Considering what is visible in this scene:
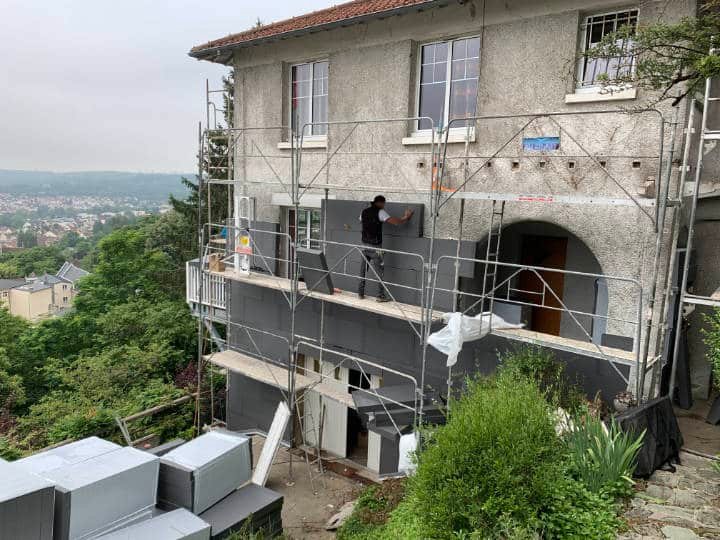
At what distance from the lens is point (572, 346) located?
7461mm

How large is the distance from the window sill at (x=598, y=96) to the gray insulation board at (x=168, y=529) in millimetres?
8089

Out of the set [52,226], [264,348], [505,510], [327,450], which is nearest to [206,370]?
[264,348]

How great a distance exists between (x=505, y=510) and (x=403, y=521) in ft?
5.86

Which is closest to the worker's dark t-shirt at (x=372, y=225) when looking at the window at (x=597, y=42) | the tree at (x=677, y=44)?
the window at (x=597, y=42)

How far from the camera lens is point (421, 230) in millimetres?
9992

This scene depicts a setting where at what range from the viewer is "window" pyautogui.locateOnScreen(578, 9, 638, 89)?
798 centimetres

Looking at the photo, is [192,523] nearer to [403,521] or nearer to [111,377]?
[403,521]

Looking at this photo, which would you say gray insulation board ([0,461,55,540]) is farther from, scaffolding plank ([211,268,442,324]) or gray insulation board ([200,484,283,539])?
scaffolding plank ([211,268,442,324])

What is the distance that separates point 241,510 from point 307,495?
2324 mm

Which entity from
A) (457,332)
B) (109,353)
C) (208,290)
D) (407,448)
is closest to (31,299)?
(109,353)

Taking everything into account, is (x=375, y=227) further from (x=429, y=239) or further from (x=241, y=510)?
(x=241, y=510)

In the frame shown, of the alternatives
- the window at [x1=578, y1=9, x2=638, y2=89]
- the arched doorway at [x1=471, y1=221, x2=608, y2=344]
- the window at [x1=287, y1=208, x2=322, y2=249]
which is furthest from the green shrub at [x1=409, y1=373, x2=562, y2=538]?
the window at [x1=287, y1=208, x2=322, y2=249]

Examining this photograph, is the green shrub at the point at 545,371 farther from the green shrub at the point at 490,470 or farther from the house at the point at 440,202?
the green shrub at the point at 490,470

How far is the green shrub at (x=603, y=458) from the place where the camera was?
579 cm
